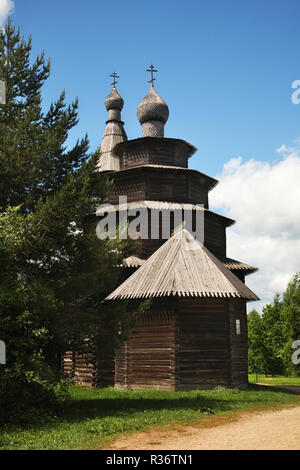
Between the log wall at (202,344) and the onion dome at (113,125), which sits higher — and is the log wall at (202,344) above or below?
below

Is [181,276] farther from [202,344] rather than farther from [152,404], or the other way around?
[152,404]

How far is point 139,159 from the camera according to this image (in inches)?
1014

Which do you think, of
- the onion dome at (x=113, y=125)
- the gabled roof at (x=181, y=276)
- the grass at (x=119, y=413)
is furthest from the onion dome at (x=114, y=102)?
the grass at (x=119, y=413)

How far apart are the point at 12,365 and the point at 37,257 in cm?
322

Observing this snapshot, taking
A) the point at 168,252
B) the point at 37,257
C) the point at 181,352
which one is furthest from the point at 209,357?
the point at 37,257

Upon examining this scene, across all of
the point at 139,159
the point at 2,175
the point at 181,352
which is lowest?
the point at 181,352

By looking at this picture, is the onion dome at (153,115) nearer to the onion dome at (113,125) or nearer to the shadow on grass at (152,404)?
the onion dome at (113,125)

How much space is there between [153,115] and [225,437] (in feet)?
69.2

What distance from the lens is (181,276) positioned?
61.7 ft

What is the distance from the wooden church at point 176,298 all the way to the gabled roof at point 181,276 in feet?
0.15

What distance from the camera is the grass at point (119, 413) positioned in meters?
9.35

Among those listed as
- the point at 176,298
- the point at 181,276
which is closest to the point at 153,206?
the point at 181,276

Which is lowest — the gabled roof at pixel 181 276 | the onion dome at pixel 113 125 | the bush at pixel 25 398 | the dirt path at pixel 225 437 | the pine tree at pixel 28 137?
the dirt path at pixel 225 437

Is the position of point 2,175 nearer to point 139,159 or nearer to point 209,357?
point 209,357
